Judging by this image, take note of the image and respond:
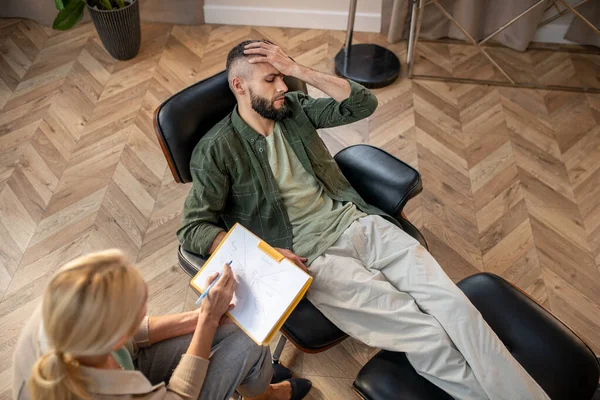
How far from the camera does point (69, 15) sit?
2949 millimetres

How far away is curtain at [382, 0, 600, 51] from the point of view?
3.11 meters

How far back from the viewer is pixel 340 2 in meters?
3.35

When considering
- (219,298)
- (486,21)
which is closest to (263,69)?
(219,298)

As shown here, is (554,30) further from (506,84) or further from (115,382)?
(115,382)

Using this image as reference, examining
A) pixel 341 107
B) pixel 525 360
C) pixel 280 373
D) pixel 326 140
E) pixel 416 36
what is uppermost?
pixel 341 107

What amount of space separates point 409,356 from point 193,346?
1.95 feet

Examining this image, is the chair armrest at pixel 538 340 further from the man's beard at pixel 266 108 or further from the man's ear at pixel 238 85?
the man's ear at pixel 238 85

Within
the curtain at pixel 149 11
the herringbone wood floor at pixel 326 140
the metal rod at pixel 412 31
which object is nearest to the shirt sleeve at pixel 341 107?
the herringbone wood floor at pixel 326 140

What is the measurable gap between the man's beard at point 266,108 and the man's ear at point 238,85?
0.03 meters

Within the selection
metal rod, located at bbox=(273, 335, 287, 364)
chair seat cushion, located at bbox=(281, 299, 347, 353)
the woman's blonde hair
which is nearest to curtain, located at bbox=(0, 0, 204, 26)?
metal rod, located at bbox=(273, 335, 287, 364)

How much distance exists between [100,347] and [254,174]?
849 millimetres

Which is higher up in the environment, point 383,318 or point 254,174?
point 254,174

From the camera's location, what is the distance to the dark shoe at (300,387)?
183 centimetres

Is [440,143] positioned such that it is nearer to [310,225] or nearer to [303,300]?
[310,225]
